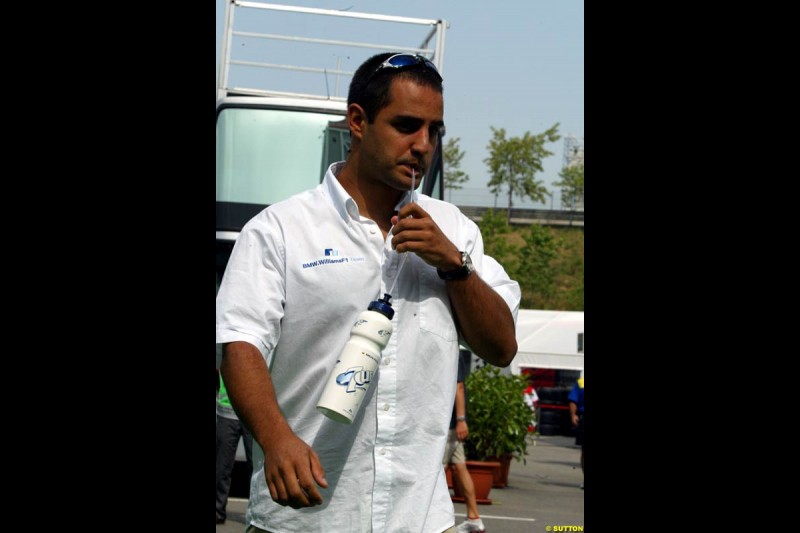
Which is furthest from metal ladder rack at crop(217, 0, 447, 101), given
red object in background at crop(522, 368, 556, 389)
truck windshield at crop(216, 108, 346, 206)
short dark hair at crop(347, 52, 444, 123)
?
red object in background at crop(522, 368, 556, 389)

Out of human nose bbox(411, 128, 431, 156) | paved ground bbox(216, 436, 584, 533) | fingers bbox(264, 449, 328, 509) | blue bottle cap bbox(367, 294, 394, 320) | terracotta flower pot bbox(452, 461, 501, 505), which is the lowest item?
paved ground bbox(216, 436, 584, 533)

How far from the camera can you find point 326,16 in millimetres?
14758

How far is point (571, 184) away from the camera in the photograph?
220 ft

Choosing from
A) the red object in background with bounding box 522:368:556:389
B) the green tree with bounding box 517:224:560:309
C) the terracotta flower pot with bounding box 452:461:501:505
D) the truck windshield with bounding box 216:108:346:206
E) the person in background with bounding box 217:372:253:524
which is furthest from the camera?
the green tree with bounding box 517:224:560:309

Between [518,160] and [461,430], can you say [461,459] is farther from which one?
[518,160]

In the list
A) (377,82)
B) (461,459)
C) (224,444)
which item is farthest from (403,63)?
(461,459)

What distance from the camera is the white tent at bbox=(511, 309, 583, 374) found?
30.9 metres

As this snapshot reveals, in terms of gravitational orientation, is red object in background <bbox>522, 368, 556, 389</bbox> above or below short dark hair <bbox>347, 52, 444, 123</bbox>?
below

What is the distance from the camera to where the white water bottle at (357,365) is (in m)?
2.90

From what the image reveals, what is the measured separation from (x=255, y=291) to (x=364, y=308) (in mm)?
294

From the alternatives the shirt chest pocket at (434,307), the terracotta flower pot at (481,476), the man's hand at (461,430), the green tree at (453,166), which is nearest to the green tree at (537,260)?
the green tree at (453,166)

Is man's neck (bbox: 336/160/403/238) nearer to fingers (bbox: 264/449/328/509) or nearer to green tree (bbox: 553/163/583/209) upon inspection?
fingers (bbox: 264/449/328/509)

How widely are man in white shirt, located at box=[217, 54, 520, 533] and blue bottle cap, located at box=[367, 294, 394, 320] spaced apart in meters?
0.08
